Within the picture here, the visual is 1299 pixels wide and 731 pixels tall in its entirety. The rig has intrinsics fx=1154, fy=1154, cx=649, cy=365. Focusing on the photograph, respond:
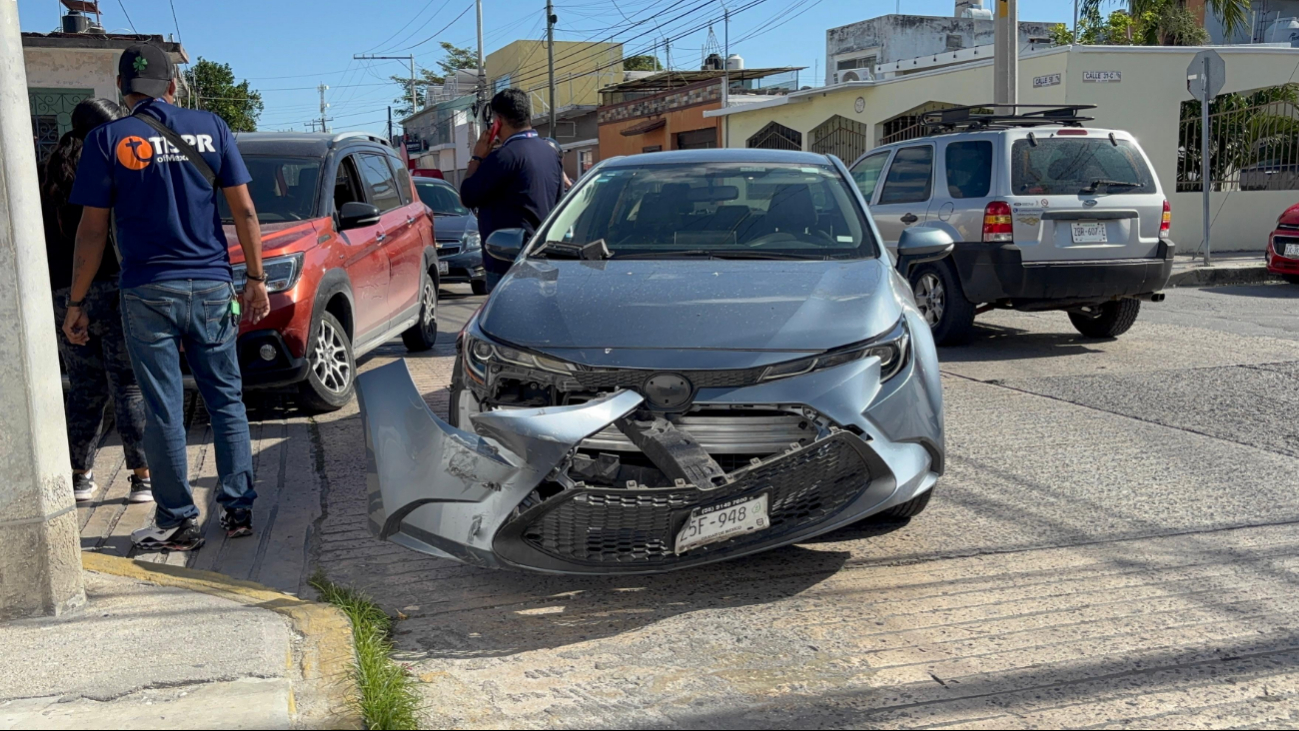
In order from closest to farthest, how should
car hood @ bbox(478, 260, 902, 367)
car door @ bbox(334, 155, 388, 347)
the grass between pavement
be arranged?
the grass between pavement, car hood @ bbox(478, 260, 902, 367), car door @ bbox(334, 155, 388, 347)

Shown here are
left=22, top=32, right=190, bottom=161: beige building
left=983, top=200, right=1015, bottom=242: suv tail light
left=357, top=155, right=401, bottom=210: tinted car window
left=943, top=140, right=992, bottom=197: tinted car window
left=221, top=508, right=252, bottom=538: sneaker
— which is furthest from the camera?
left=22, top=32, right=190, bottom=161: beige building

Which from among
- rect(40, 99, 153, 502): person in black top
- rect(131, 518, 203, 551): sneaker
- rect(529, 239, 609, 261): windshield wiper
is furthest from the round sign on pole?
rect(131, 518, 203, 551): sneaker

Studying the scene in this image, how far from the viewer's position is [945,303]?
9.67m

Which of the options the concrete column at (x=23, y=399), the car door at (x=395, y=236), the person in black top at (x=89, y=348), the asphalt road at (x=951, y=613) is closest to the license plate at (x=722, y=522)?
the asphalt road at (x=951, y=613)

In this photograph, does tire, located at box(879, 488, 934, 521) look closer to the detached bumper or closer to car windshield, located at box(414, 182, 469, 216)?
the detached bumper

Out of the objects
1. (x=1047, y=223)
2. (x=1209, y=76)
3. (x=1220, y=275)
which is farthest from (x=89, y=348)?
(x=1209, y=76)

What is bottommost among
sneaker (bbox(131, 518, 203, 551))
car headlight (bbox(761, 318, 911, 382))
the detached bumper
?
sneaker (bbox(131, 518, 203, 551))

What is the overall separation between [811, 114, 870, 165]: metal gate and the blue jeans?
21245mm

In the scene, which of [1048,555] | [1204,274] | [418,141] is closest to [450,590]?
[1048,555]

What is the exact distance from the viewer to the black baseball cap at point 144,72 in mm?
4398

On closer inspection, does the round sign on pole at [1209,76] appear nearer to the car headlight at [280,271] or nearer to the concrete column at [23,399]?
the car headlight at [280,271]

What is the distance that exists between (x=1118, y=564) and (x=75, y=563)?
3767 millimetres

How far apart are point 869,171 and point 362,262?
18.7 ft

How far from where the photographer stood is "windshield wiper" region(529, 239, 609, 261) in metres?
5.10
